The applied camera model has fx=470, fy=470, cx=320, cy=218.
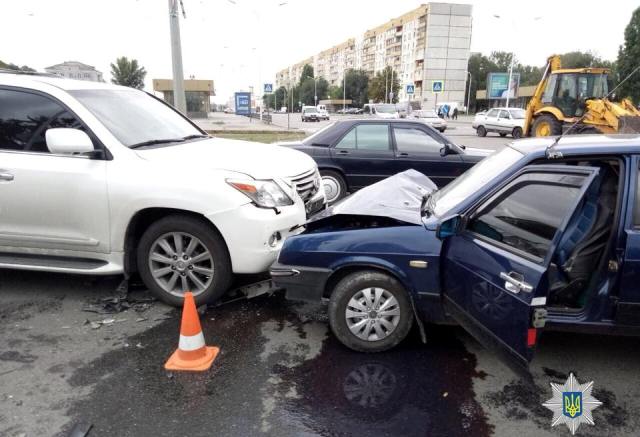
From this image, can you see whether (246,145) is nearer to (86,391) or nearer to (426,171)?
(86,391)

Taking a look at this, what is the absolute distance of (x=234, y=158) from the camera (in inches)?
171

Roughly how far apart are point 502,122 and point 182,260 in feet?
78.7

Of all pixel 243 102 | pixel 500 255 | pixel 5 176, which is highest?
pixel 243 102

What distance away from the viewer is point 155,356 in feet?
11.4

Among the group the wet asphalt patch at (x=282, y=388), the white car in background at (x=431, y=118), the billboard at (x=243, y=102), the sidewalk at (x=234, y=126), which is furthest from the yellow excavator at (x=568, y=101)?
the billboard at (x=243, y=102)

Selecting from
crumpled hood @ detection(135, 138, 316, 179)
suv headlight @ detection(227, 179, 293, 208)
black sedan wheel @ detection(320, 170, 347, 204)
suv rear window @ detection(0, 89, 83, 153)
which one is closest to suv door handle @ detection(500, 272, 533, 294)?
suv headlight @ detection(227, 179, 293, 208)

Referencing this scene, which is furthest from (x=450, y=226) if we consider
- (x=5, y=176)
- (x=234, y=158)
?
(x=5, y=176)

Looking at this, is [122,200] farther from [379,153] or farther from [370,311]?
[379,153]

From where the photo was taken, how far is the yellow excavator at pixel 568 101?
15.4 m

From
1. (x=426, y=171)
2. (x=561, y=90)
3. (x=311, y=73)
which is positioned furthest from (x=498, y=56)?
(x=426, y=171)

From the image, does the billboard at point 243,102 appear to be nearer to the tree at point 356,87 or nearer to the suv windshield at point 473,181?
the suv windshield at point 473,181

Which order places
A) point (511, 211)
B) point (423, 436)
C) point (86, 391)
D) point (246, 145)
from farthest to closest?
point (246, 145) → point (511, 211) → point (86, 391) → point (423, 436)

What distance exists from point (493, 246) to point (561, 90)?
661 inches

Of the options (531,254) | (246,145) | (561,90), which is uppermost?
(561,90)
